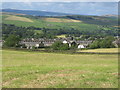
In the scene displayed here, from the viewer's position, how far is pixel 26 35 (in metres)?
161

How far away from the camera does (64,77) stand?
1395 centimetres

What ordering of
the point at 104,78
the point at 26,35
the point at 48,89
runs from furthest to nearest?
the point at 26,35 < the point at 104,78 < the point at 48,89

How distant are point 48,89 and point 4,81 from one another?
9.35ft

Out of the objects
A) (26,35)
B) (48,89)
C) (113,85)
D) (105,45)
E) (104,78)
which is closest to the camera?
(48,89)

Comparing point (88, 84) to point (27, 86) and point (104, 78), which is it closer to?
point (104, 78)

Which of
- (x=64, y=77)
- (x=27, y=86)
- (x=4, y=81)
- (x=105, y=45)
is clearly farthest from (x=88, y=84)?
(x=105, y=45)

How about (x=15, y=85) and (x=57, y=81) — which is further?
(x=57, y=81)

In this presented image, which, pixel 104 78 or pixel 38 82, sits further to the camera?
pixel 104 78

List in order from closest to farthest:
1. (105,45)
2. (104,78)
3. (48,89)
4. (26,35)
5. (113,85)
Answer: (48,89), (113,85), (104,78), (105,45), (26,35)

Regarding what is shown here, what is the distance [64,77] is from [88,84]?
2.16 metres

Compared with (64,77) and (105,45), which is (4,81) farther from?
(105,45)

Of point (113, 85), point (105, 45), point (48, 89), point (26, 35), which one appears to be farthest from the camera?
point (26, 35)

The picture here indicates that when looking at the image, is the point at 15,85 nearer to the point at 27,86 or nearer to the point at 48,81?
the point at 27,86

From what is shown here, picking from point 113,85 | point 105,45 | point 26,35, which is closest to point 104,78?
point 113,85
